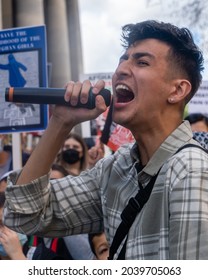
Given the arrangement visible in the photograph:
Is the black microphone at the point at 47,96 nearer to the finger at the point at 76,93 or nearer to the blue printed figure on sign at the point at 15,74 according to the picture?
the finger at the point at 76,93

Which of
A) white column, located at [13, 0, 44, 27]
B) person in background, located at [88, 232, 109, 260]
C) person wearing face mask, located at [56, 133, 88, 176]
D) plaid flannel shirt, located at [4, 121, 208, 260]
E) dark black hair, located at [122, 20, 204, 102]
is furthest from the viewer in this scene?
white column, located at [13, 0, 44, 27]

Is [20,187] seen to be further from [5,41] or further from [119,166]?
[5,41]

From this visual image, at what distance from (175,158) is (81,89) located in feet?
1.38

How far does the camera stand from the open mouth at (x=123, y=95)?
1818mm

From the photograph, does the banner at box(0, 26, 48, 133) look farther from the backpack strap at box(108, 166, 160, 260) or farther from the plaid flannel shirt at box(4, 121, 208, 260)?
the backpack strap at box(108, 166, 160, 260)

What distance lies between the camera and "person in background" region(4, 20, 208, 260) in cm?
153

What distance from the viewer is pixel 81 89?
1.73 m

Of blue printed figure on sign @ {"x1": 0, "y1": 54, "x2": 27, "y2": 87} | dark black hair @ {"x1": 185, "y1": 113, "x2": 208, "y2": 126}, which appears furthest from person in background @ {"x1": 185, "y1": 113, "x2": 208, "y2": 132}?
blue printed figure on sign @ {"x1": 0, "y1": 54, "x2": 27, "y2": 87}

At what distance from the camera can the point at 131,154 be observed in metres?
1.82

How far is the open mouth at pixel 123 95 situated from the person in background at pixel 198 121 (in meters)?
2.60

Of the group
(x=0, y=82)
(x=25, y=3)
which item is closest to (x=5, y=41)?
(x=0, y=82)

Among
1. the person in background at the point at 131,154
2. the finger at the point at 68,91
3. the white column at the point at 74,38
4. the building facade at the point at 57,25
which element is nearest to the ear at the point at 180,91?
the person in background at the point at 131,154

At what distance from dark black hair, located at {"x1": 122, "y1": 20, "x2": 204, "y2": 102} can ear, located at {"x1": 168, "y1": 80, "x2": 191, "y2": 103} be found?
0.13 feet

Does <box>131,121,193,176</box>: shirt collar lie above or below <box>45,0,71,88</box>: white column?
below
